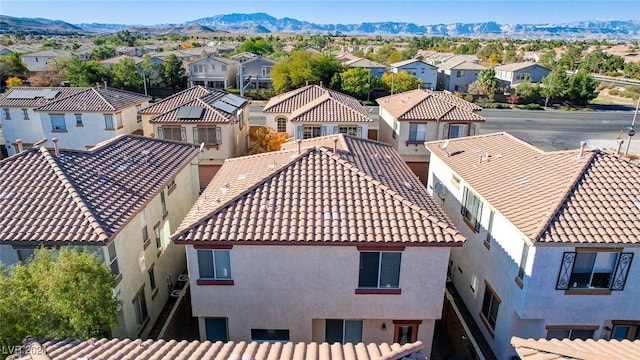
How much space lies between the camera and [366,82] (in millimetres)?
73312

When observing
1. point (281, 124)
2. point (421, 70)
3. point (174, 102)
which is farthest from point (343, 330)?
point (421, 70)

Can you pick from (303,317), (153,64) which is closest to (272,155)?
(303,317)

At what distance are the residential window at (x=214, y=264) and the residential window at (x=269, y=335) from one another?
245 centimetres

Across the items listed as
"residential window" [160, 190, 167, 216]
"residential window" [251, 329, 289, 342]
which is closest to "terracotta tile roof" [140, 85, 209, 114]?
"residential window" [160, 190, 167, 216]

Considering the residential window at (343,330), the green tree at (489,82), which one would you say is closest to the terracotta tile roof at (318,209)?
the residential window at (343,330)

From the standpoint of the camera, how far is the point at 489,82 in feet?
252

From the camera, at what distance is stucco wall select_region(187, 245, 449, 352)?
45.6ft

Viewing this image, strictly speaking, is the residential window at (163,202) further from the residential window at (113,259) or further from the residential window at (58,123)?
the residential window at (58,123)

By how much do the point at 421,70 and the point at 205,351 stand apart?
266ft

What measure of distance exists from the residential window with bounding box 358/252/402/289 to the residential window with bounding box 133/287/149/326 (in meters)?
8.61

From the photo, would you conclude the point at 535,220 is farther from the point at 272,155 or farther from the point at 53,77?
the point at 53,77

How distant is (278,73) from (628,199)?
6513cm

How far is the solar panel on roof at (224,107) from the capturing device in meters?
34.5

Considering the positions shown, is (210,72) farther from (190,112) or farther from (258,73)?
(190,112)
